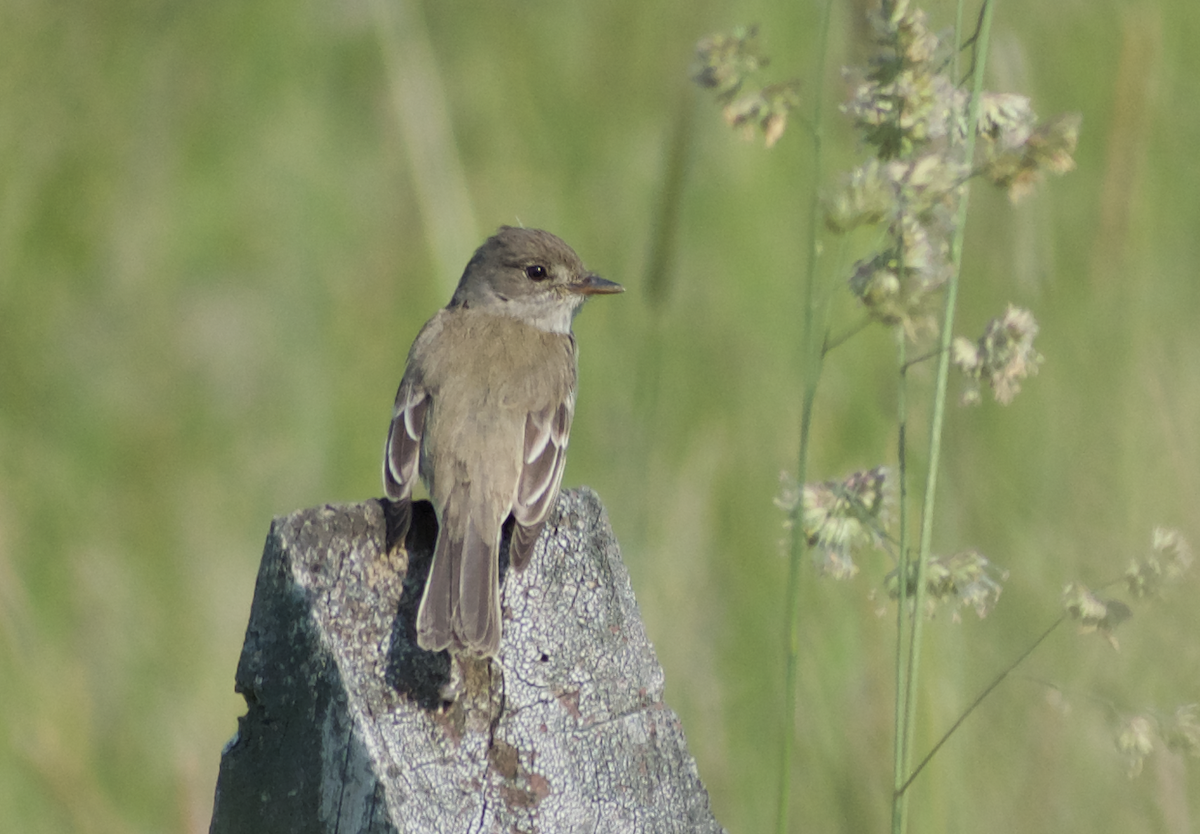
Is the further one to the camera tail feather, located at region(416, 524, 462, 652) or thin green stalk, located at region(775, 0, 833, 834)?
thin green stalk, located at region(775, 0, 833, 834)

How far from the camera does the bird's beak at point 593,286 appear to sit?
5.29 meters

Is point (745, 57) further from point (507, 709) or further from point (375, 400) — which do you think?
point (375, 400)

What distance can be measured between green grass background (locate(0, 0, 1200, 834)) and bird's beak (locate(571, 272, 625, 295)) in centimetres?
32

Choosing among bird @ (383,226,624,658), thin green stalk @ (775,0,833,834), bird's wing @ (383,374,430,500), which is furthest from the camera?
bird's wing @ (383,374,430,500)

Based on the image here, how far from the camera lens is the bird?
2.59 metres

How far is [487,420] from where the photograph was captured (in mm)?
4129

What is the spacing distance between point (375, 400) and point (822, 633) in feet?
7.79

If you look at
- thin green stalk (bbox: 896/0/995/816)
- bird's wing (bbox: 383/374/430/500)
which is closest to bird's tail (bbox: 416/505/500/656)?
bird's wing (bbox: 383/374/430/500)

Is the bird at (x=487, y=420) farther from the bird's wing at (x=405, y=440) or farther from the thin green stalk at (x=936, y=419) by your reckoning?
the thin green stalk at (x=936, y=419)

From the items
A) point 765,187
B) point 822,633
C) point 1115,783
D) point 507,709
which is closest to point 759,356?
point 765,187

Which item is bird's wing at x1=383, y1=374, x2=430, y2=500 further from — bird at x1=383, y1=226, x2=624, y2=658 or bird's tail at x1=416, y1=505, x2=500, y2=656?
bird's tail at x1=416, y1=505, x2=500, y2=656

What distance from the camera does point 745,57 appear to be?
282 centimetres

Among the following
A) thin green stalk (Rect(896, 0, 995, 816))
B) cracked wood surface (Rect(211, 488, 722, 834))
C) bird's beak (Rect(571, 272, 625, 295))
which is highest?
bird's beak (Rect(571, 272, 625, 295))

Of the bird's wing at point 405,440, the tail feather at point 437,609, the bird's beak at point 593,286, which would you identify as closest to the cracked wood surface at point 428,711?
the tail feather at point 437,609
